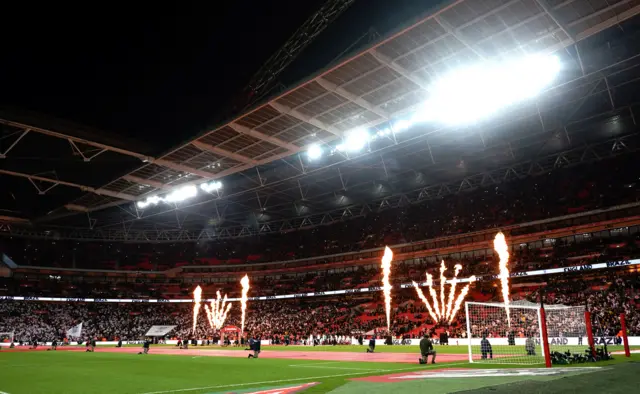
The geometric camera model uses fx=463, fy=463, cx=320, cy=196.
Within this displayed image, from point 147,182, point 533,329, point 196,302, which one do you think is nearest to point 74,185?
point 147,182

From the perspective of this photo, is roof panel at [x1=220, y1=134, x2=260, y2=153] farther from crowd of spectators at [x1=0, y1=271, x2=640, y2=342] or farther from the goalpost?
crowd of spectators at [x1=0, y1=271, x2=640, y2=342]

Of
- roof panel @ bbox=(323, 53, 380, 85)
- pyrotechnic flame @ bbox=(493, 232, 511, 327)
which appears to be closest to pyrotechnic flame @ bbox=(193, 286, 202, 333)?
pyrotechnic flame @ bbox=(493, 232, 511, 327)

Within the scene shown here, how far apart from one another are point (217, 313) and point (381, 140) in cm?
4541

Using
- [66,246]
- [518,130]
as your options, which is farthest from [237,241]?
[518,130]

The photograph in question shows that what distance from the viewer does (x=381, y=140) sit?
40062 millimetres

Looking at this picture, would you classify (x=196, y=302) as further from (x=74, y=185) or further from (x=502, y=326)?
(x=502, y=326)

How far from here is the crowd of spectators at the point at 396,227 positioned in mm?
51625

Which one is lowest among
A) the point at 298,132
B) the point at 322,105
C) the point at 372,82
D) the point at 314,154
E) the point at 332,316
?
the point at 332,316

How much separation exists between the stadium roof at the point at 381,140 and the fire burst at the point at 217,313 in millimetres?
14753

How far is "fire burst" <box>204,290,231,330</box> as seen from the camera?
229ft

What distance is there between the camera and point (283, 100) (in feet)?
85.6

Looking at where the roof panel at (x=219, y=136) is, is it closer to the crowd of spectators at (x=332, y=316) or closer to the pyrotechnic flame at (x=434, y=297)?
the crowd of spectators at (x=332, y=316)

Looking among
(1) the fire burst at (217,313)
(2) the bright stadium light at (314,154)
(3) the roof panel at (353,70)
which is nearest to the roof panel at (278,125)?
(3) the roof panel at (353,70)

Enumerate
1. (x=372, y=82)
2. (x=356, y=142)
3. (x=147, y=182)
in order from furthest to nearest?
(x=356, y=142) → (x=147, y=182) → (x=372, y=82)
